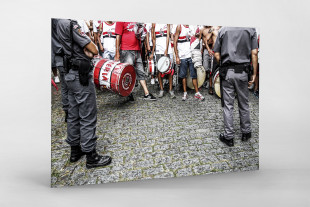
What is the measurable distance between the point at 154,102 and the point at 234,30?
150 cm

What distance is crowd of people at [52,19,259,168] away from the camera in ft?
11.1

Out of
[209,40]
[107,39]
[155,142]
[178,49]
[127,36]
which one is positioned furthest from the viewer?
[209,40]

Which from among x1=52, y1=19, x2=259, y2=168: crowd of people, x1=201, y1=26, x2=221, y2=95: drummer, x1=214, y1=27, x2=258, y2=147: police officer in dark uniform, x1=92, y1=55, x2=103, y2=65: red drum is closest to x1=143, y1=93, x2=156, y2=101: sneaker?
x1=52, y1=19, x2=259, y2=168: crowd of people

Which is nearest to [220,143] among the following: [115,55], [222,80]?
[222,80]

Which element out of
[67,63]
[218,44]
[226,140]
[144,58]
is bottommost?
[226,140]

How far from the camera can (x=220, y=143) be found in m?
4.24

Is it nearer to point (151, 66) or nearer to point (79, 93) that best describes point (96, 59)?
point (79, 93)

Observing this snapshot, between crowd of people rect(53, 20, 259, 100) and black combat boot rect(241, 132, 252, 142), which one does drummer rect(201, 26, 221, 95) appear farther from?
black combat boot rect(241, 132, 252, 142)

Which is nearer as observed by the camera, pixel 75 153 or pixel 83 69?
pixel 83 69

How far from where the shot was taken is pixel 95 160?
3.63m

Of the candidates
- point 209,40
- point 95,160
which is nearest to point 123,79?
point 95,160

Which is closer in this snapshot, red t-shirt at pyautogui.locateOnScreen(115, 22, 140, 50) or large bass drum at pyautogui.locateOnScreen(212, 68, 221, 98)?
red t-shirt at pyautogui.locateOnScreen(115, 22, 140, 50)

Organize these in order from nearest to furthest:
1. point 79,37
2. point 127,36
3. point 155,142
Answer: point 79,37 < point 127,36 < point 155,142

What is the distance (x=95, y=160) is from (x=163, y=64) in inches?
60.6
